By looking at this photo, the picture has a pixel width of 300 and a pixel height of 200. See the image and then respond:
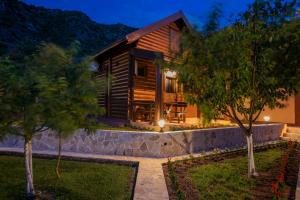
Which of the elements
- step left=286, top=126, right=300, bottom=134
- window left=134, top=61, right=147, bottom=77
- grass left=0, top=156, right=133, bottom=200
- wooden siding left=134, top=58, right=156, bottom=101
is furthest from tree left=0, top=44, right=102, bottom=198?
step left=286, top=126, right=300, bottom=134

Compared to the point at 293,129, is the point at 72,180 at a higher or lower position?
lower

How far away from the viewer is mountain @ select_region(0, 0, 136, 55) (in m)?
40.4

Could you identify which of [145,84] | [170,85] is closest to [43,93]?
[145,84]

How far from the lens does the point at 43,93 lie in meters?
4.15

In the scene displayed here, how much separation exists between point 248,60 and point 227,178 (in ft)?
9.44

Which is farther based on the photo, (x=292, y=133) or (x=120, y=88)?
(x=120, y=88)

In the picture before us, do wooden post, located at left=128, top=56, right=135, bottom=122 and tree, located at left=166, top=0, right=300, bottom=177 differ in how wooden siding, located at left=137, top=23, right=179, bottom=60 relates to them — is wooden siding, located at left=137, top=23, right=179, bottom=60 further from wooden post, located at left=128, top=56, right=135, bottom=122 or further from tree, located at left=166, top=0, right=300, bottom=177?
tree, located at left=166, top=0, right=300, bottom=177

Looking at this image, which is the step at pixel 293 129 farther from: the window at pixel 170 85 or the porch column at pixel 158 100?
the porch column at pixel 158 100

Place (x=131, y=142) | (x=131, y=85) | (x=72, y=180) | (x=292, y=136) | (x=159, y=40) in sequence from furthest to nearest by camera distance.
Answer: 1. (x=159, y=40)
2. (x=292, y=136)
3. (x=131, y=85)
4. (x=131, y=142)
5. (x=72, y=180)

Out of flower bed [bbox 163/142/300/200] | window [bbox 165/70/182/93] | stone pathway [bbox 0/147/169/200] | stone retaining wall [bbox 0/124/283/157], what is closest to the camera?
stone pathway [bbox 0/147/169/200]

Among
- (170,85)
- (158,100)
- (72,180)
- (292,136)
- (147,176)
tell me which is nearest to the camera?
(72,180)

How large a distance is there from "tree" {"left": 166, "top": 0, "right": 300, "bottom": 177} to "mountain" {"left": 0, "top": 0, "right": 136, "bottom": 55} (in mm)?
31497

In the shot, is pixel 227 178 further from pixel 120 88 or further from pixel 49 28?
pixel 49 28

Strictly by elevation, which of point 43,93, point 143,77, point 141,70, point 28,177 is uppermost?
point 141,70
